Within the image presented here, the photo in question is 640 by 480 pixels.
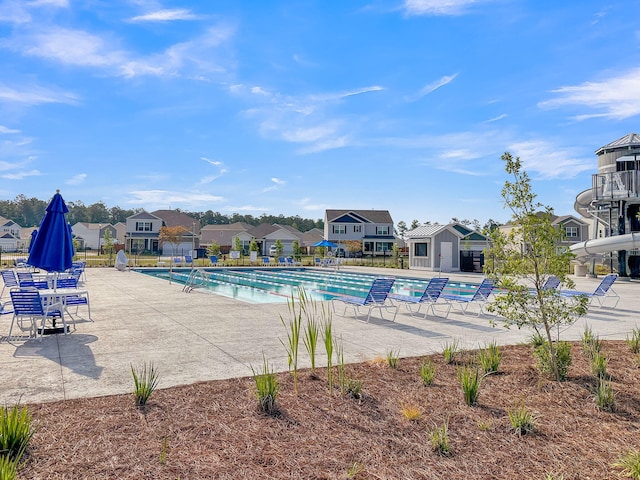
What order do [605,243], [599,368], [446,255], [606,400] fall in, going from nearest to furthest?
[606,400] < [599,368] < [605,243] < [446,255]

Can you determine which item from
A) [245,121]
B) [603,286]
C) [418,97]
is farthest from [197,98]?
[603,286]

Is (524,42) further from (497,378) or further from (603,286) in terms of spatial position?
(497,378)

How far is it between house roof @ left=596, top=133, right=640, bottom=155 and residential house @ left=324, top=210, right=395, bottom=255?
34.5 metres

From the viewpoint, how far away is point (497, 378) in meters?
5.31

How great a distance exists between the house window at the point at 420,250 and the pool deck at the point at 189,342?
2104 centimetres

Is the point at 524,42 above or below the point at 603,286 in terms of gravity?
above

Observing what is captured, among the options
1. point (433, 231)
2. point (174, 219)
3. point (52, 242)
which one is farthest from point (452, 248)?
point (174, 219)

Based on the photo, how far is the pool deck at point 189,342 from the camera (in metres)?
5.27

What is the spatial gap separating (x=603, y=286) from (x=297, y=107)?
13.3 meters

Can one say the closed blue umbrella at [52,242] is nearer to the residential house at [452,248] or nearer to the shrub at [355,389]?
the shrub at [355,389]

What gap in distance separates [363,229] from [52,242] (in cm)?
5465

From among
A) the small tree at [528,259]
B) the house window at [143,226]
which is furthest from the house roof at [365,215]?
the small tree at [528,259]

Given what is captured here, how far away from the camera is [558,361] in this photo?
532 centimetres

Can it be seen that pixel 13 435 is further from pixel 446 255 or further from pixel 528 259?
pixel 446 255
